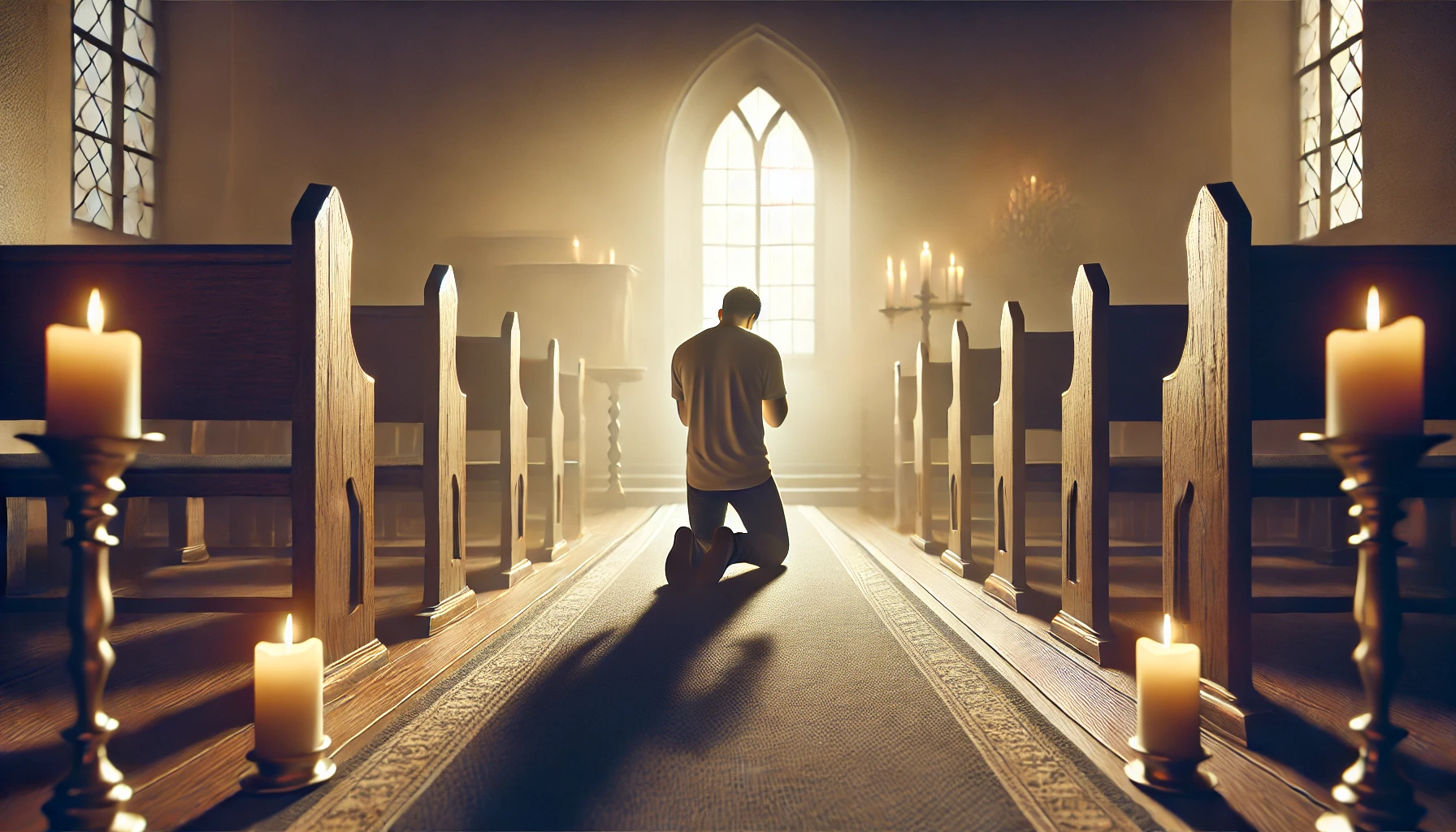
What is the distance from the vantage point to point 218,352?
1.96 meters

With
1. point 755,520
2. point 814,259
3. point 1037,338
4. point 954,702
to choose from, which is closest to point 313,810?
point 954,702

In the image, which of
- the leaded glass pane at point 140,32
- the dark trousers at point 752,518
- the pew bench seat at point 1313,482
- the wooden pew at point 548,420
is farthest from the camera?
the leaded glass pane at point 140,32

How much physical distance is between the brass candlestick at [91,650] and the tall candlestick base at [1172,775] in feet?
4.81

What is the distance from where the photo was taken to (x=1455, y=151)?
5.31m

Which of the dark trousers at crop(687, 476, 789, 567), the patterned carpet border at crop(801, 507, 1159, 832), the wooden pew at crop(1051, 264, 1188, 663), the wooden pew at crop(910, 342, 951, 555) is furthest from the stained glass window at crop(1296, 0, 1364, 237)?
the patterned carpet border at crop(801, 507, 1159, 832)

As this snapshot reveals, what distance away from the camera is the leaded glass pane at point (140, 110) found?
274 inches

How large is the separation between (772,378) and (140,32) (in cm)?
707

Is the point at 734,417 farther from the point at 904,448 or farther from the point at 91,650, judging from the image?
the point at 91,650

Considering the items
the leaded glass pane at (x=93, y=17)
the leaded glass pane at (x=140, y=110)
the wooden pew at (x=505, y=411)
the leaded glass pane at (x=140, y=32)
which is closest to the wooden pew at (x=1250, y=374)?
the wooden pew at (x=505, y=411)

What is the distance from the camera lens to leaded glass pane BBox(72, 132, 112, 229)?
6145mm

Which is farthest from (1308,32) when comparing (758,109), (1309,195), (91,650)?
(91,650)

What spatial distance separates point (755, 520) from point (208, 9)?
775 centimetres

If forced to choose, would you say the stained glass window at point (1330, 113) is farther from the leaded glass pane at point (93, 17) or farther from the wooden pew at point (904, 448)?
the leaded glass pane at point (93, 17)

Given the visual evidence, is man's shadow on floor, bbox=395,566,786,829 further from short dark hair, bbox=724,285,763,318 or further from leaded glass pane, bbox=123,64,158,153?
leaded glass pane, bbox=123,64,158,153
